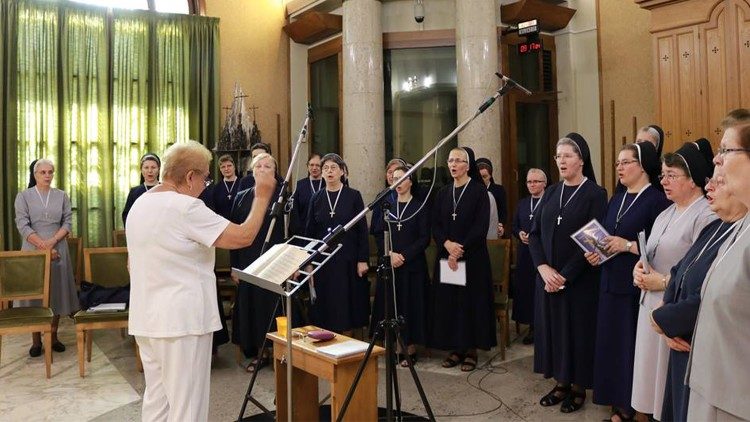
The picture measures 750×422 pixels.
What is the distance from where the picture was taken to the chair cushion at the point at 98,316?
4.55m

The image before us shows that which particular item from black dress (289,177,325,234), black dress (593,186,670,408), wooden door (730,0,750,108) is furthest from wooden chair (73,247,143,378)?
wooden door (730,0,750,108)

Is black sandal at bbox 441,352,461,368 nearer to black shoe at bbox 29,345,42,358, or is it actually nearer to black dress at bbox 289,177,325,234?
black dress at bbox 289,177,325,234

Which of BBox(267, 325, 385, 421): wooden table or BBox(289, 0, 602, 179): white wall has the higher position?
BBox(289, 0, 602, 179): white wall

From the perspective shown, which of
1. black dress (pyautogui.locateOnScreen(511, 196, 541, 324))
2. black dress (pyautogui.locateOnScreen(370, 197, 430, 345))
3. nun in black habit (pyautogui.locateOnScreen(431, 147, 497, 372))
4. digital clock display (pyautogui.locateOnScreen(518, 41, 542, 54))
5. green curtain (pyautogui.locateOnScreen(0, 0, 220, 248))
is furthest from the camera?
digital clock display (pyautogui.locateOnScreen(518, 41, 542, 54))

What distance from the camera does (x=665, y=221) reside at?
2990 mm

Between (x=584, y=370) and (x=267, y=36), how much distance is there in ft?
20.9

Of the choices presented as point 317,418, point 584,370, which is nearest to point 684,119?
point 584,370

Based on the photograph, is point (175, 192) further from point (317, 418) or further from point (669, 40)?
point (669, 40)

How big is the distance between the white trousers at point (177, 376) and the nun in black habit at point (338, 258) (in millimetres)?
2364

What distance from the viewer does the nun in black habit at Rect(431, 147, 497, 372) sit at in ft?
14.9

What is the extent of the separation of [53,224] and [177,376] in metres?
3.84

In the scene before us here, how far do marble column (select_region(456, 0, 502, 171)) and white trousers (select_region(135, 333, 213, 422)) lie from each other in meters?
4.93

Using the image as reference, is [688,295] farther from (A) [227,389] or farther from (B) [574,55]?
(B) [574,55]

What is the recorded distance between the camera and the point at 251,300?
15.5 feet
